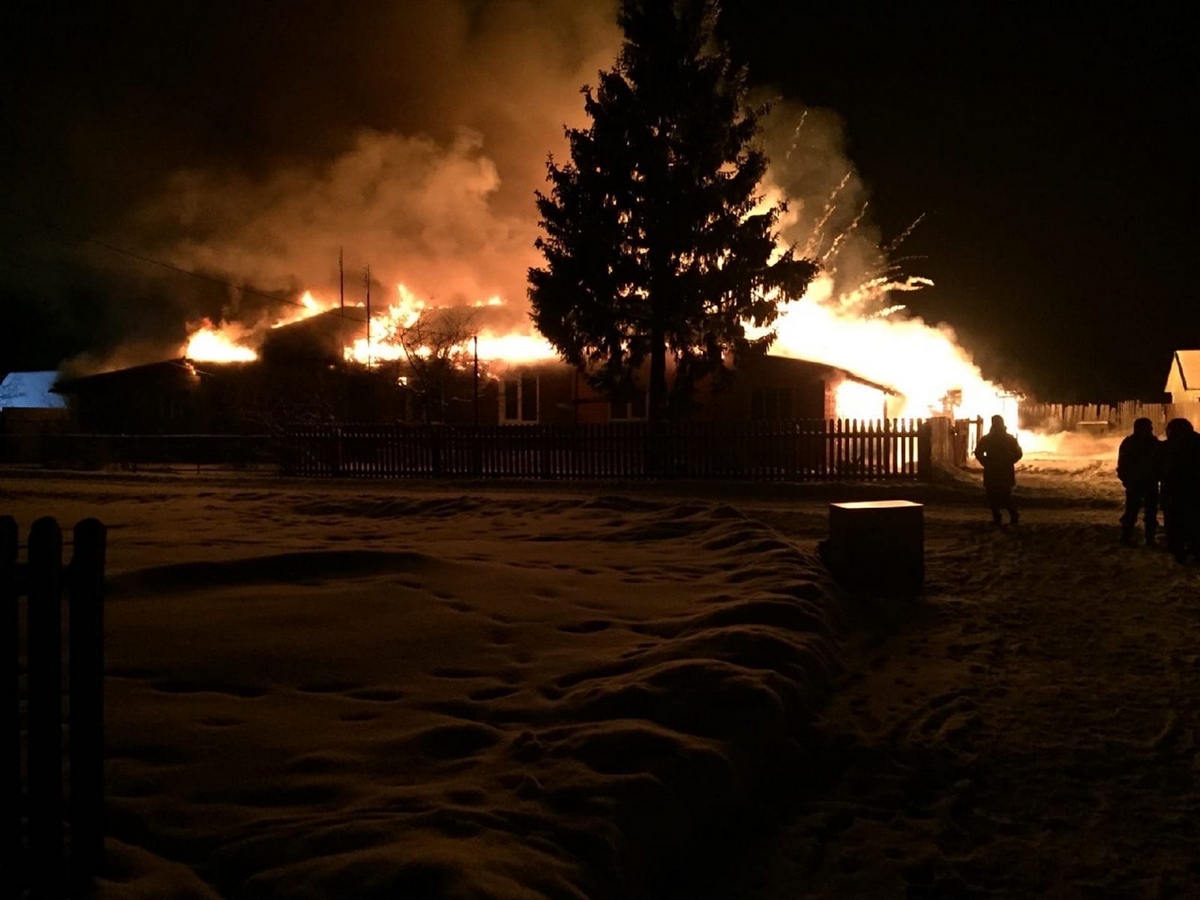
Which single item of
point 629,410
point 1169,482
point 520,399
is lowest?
point 1169,482

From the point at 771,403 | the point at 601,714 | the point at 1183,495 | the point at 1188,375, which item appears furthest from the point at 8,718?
the point at 1188,375

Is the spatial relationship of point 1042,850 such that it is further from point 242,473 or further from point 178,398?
point 178,398

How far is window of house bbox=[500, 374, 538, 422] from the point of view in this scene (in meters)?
32.5

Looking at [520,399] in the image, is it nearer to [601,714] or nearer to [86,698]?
[601,714]

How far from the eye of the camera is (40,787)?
2.72 m

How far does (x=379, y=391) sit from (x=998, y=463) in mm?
26221

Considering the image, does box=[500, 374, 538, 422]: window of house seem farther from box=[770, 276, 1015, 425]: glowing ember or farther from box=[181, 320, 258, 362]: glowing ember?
box=[181, 320, 258, 362]: glowing ember

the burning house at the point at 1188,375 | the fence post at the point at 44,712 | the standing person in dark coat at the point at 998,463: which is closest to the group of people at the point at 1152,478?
the standing person in dark coat at the point at 998,463

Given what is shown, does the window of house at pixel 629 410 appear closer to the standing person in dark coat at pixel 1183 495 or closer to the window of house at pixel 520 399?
the window of house at pixel 520 399

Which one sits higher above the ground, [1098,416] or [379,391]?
[379,391]

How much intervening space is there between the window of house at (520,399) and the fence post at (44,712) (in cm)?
2943

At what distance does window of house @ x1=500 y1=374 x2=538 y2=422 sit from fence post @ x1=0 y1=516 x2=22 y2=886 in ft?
96.8

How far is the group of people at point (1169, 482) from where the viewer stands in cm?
1010

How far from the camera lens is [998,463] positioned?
505 inches
